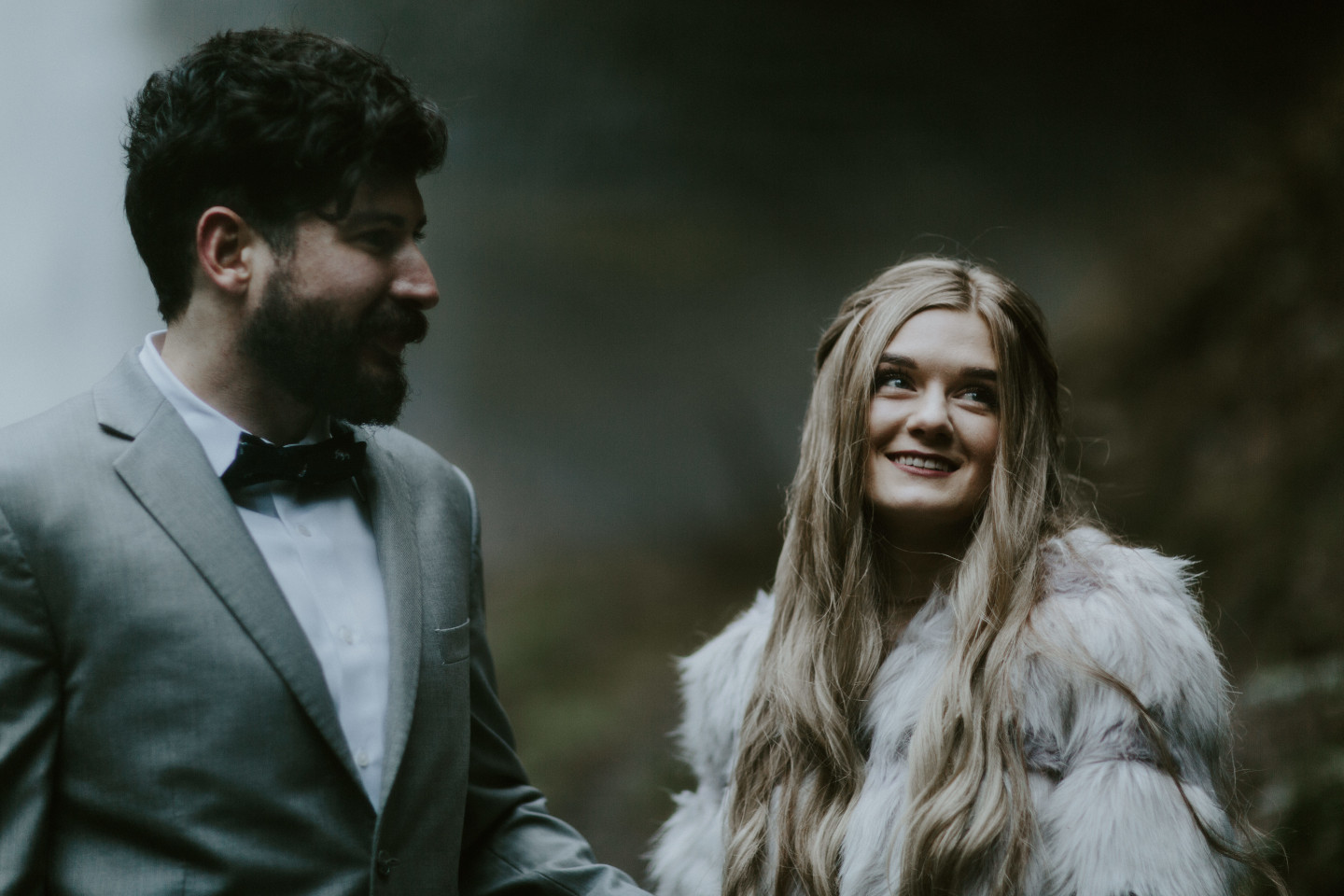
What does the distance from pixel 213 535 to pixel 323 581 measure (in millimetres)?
219

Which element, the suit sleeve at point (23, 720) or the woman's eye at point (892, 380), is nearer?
the suit sleeve at point (23, 720)

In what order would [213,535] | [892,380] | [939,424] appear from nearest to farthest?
[213,535]
[939,424]
[892,380]

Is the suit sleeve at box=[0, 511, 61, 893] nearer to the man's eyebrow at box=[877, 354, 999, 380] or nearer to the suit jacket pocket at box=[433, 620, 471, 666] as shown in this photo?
the suit jacket pocket at box=[433, 620, 471, 666]

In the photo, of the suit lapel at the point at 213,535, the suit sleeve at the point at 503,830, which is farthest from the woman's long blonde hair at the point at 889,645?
the suit lapel at the point at 213,535

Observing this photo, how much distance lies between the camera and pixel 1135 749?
1889 millimetres

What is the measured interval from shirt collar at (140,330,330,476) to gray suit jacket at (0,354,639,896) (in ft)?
0.15

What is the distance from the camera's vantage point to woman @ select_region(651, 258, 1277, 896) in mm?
1871

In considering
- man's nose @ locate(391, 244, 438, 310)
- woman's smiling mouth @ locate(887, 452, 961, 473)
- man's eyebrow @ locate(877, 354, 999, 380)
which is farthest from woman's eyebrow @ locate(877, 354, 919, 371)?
man's nose @ locate(391, 244, 438, 310)

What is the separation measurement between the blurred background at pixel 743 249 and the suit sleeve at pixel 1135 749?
408 centimetres

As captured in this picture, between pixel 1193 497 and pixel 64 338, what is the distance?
5968 mm

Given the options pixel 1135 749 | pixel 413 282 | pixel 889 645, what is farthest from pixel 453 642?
pixel 1135 749

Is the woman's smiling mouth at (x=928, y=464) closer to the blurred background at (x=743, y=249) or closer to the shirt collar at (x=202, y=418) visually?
the shirt collar at (x=202, y=418)

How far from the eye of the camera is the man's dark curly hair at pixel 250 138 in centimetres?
182

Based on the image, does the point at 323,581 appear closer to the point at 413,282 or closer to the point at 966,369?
the point at 413,282
